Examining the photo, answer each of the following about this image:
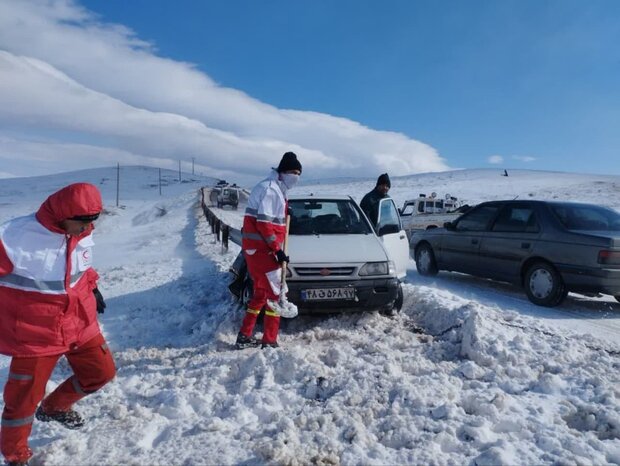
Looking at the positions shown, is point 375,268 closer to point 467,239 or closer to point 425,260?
point 467,239

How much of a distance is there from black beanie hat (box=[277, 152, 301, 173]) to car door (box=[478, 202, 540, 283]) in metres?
4.13

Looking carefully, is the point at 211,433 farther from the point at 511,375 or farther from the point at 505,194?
the point at 505,194

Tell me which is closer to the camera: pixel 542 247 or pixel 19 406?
pixel 19 406

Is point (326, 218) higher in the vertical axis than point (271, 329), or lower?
higher

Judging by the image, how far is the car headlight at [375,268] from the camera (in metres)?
5.39

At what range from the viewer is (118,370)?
434 centimetres

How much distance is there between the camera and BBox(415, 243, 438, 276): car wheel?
31.1 ft

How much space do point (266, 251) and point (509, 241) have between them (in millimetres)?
4490

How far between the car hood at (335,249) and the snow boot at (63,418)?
2.65 meters

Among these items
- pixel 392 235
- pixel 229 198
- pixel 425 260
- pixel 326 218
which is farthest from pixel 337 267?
pixel 229 198

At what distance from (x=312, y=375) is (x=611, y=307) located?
539cm

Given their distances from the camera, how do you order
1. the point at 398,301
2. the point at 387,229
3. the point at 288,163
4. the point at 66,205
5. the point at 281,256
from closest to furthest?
the point at 66,205, the point at 281,256, the point at 288,163, the point at 398,301, the point at 387,229

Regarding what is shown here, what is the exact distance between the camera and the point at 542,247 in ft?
22.5

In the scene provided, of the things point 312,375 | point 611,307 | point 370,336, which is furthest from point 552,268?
point 312,375
